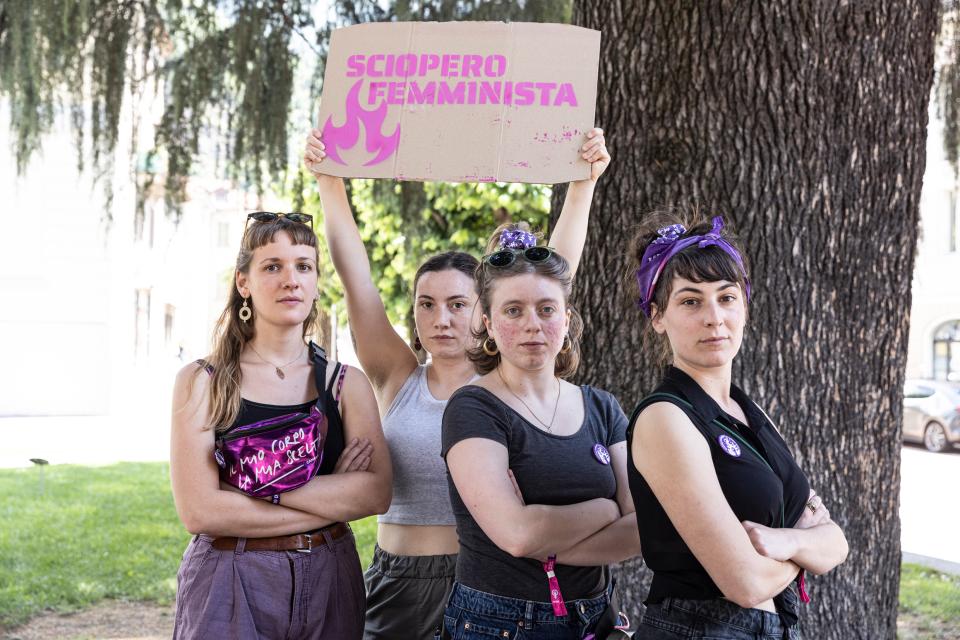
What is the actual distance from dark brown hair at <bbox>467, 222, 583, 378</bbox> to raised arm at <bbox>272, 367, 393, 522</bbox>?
356mm

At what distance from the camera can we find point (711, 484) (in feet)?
5.63

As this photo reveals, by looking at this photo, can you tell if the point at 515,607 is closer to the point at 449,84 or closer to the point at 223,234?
the point at 449,84

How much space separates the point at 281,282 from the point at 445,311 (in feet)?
1.39

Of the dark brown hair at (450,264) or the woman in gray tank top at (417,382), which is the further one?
the dark brown hair at (450,264)

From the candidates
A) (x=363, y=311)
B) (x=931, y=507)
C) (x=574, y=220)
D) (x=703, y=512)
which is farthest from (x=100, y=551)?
(x=931, y=507)

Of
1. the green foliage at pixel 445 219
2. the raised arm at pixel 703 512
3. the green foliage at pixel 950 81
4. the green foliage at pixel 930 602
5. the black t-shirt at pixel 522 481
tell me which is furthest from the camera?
the green foliage at pixel 445 219

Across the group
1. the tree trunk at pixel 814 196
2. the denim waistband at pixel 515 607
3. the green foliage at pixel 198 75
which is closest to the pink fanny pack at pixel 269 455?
the denim waistband at pixel 515 607

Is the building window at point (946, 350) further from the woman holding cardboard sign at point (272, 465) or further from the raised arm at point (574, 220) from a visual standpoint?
the woman holding cardboard sign at point (272, 465)

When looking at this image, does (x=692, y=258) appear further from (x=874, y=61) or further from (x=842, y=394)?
(x=874, y=61)

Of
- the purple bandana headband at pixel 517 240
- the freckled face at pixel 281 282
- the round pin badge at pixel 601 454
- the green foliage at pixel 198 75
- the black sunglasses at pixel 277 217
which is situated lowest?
the round pin badge at pixel 601 454

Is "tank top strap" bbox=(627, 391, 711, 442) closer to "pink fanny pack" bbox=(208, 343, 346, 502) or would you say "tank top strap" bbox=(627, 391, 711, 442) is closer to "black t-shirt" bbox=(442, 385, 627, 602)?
"black t-shirt" bbox=(442, 385, 627, 602)

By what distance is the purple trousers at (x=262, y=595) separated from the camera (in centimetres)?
214

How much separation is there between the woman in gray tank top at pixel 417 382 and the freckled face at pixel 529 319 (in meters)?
0.22

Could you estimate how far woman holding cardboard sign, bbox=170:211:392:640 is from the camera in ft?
7.13
